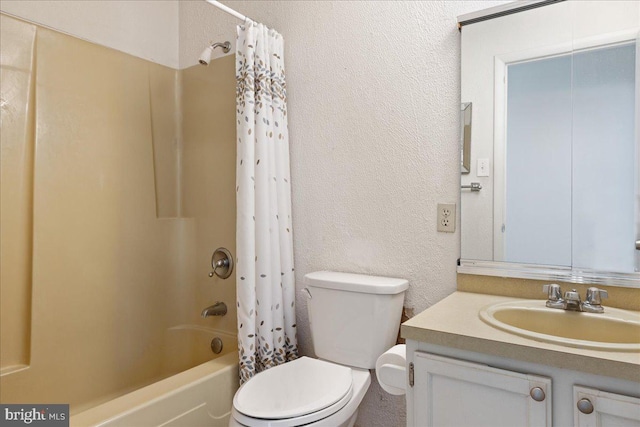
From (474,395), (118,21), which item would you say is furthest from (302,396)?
(118,21)

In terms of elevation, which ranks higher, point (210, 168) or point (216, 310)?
point (210, 168)

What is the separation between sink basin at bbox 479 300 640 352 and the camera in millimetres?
1124

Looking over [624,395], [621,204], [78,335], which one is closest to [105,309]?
[78,335]

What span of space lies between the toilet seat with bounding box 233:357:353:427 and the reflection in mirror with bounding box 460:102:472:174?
0.90 m

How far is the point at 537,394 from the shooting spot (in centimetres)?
95

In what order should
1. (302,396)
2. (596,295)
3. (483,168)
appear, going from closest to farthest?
1. (596,295)
2. (302,396)
3. (483,168)

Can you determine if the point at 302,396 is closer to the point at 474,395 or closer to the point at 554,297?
the point at 474,395

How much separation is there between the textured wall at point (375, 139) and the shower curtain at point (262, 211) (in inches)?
3.9

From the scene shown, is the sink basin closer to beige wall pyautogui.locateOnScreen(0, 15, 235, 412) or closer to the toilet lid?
the toilet lid

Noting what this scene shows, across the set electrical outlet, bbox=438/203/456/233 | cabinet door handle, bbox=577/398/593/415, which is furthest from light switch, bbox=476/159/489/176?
cabinet door handle, bbox=577/398/593/415

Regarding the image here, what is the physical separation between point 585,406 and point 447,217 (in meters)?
0.81

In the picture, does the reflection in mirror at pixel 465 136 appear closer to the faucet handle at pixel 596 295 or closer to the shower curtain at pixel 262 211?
the faucet handle at pixel 596 295

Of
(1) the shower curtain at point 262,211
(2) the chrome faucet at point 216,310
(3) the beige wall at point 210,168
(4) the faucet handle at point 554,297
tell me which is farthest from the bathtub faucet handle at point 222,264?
(4) the faucet handle at point 554,297

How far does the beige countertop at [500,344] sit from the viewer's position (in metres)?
0.87
